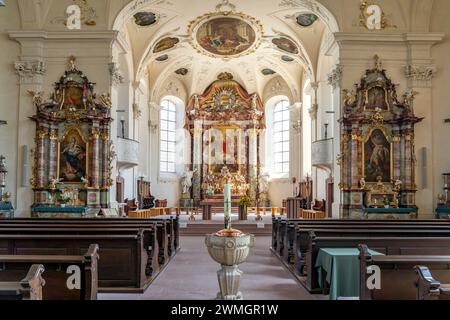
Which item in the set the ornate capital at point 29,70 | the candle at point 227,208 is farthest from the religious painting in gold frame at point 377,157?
the ornate capital at point 29,70

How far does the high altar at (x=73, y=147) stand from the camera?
15719 millimetres

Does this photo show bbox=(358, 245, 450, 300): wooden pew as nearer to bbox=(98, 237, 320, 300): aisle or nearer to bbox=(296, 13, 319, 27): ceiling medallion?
bbox=(98, 237, 320, 300): aisle

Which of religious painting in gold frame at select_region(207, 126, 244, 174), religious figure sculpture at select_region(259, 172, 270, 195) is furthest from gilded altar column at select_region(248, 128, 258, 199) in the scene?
religious painting in gold frame at select_region(207, 126, 244, 174)

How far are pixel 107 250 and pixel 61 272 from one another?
7.27 feet

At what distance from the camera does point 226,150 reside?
2853 centimetres

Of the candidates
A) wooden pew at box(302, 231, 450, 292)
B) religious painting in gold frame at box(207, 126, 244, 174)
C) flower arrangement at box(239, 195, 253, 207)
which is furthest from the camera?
religious painting in gold frame at box(207, 126, 244, 174)

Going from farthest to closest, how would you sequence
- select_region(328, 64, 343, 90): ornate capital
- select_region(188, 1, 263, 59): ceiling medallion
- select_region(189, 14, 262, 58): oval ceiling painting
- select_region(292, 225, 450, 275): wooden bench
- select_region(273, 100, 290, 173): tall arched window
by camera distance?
select_region(273, 100, 290, 173): tall arched window < select_region(189, 14, 262, 58): oval ceiling painting < select_region(188, 1, 263, 59): ceiling medallion < select_region(328, 64, 343, 90): ornate capital < select_region(292, 225, 450, 275): wooden bench

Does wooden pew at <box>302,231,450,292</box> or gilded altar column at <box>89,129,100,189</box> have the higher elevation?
gilded altar column at <box>89,129,100,189</box>

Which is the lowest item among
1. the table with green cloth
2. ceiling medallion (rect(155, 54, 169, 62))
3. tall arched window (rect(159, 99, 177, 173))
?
the table with green cloth

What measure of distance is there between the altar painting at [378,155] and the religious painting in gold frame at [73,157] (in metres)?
9.61

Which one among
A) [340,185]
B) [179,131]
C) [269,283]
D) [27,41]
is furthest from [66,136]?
[179,131]

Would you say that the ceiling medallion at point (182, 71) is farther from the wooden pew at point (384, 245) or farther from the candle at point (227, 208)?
the candle at point (227, 208)

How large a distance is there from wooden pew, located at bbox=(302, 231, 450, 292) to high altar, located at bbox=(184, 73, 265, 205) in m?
20.2

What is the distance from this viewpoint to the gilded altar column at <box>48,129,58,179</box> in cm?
1580
